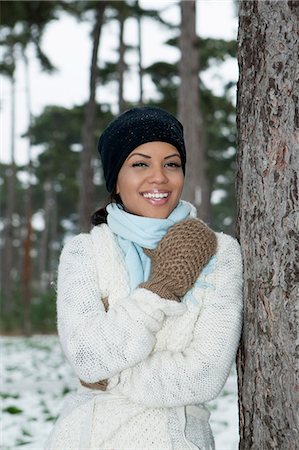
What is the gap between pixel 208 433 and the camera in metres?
2.48

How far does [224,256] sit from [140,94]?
1839 centimetres

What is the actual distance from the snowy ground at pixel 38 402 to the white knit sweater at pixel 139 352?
9.16 feet

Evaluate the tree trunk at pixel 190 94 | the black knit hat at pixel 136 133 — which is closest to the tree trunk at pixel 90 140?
the tree trunk at pixel 190 94

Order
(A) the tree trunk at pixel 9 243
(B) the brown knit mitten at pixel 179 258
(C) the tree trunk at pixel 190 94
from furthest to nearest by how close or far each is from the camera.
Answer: (A) the tree trunk at pixel 9 243 < (C) the tree trunk at pixel 190 94 < (B) the brown knit mitten at pixel 179 258

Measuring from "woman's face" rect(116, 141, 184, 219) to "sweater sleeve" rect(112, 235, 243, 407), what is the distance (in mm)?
316

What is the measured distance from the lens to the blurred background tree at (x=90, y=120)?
40.6ft

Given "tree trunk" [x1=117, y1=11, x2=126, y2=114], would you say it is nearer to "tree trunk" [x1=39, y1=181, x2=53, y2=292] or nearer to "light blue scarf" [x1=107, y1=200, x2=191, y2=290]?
"tree trunk" [x1=39, y1=181, x2=53, y2=292]

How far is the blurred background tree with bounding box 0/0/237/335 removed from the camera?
12.4m

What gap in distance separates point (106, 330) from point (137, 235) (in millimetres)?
361

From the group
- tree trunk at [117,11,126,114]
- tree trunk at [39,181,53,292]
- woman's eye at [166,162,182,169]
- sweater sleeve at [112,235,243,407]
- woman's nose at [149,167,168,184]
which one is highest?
tree trunk at [117,11,126,114]

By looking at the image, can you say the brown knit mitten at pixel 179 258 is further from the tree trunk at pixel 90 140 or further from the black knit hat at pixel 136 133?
the tree trunk at pixel 90 140

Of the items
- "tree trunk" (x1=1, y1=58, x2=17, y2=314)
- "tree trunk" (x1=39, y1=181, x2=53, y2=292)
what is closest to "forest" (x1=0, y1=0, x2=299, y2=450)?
"tree trunk" (x1=1, y1=58, x2=17, y2=314)

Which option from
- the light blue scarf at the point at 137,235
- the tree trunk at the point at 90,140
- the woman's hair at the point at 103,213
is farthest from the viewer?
the tree trunk at the point at 90,140

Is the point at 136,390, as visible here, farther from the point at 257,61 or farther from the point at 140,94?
the point at 140,94
